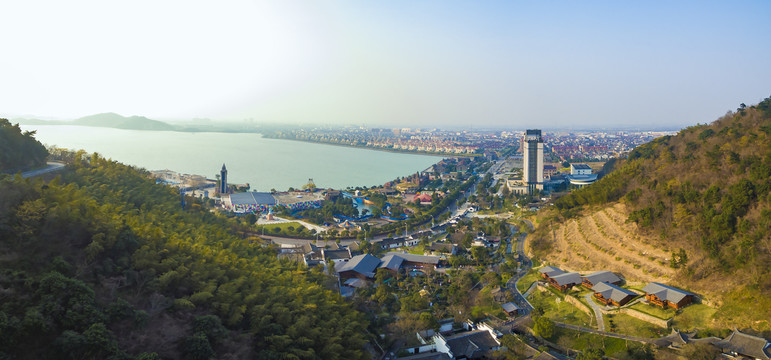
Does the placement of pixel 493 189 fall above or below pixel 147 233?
below

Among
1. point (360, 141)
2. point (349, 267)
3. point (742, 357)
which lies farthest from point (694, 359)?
point (360, 141)

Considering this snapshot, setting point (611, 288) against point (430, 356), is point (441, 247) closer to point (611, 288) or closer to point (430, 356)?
point (611, 288)

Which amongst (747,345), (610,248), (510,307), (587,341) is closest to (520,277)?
(610,248)

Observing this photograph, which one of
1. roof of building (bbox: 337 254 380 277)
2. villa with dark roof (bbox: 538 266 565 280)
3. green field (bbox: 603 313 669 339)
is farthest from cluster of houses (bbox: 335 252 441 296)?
green field (bbox: 603 313 669 339)

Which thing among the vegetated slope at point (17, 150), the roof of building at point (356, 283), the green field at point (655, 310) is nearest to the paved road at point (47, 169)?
the vegetated slope at point (17, 150)

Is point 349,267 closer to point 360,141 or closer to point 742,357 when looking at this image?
point 742,357
